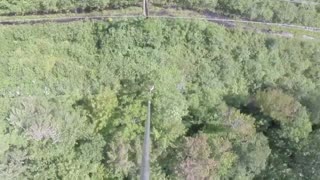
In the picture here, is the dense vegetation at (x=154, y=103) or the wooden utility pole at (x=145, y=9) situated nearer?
the dense vegetation at (x=154, y=103)

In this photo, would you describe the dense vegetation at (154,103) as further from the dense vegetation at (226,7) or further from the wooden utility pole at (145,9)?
the dense vegetation at (226,7)

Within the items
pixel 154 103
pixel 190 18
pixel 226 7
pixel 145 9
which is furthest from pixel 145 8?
pixel 154 103

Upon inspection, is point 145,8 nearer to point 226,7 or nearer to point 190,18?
point 190,18

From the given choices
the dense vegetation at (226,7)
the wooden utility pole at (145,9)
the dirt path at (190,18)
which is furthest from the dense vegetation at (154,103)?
the dense vegetation at (226,7)

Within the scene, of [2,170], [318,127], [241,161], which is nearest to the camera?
[2,170]

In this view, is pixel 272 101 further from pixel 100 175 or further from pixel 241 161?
pixel 100 175

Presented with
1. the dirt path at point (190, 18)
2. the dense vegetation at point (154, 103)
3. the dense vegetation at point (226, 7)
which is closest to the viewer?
the dense vegetation at point (154, 103)

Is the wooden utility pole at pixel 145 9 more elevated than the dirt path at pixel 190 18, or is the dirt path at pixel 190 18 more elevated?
the wooden utility pole at pixel 145 9

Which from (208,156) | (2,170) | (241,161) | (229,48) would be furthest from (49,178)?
(229,48)

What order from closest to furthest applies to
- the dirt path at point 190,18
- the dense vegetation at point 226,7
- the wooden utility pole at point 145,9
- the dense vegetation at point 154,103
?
the dense vegetation at point 154,103, the dense vegetation at point 226,7, the dirt path at point 190,18, the wooden utility pole at point 145,9
